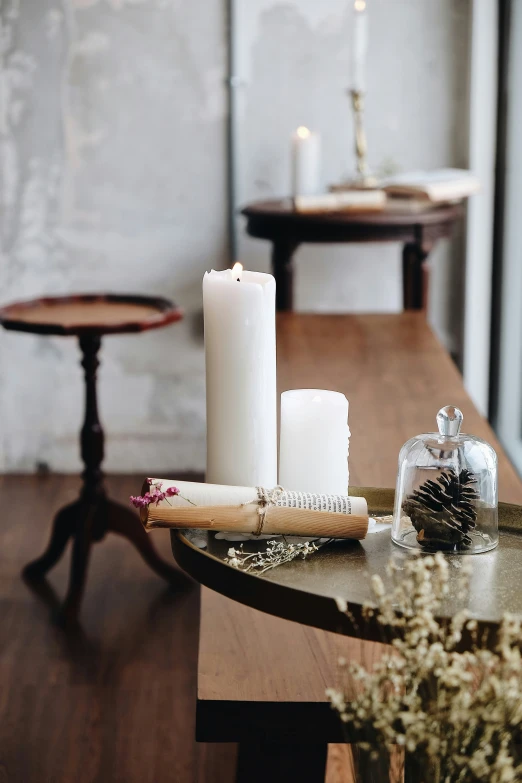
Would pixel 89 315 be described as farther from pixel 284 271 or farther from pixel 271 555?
pixel 271 555

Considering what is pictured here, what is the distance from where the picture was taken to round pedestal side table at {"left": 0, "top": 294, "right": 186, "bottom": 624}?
217 centimetres

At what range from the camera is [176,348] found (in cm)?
312

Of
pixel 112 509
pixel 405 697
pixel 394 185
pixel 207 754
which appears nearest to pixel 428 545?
pixel 405 697

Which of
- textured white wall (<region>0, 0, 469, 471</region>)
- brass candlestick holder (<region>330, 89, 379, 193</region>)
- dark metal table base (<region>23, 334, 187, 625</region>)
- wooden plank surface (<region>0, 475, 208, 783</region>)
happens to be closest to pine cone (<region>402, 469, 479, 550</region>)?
wooden plank surface (<region>0, 475, 208, 783</region>)

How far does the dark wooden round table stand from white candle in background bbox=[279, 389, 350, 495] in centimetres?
168

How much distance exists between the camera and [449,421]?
79 centimetres

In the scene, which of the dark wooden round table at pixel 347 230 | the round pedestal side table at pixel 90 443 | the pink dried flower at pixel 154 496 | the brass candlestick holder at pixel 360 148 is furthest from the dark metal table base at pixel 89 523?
the pink dried flower at pixel 154 496

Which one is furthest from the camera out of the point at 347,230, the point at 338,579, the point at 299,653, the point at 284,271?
the point at 284,271

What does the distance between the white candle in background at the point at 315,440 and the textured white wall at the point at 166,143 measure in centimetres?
225

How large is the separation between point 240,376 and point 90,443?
1547 millimetres

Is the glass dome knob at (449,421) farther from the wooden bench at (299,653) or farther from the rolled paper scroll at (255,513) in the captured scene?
the wooden bench at (299,653)

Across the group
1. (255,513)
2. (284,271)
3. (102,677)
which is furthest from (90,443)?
(255,513)

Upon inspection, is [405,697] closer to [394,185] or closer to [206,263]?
[394,185]

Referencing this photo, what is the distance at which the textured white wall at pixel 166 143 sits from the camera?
2908mm
